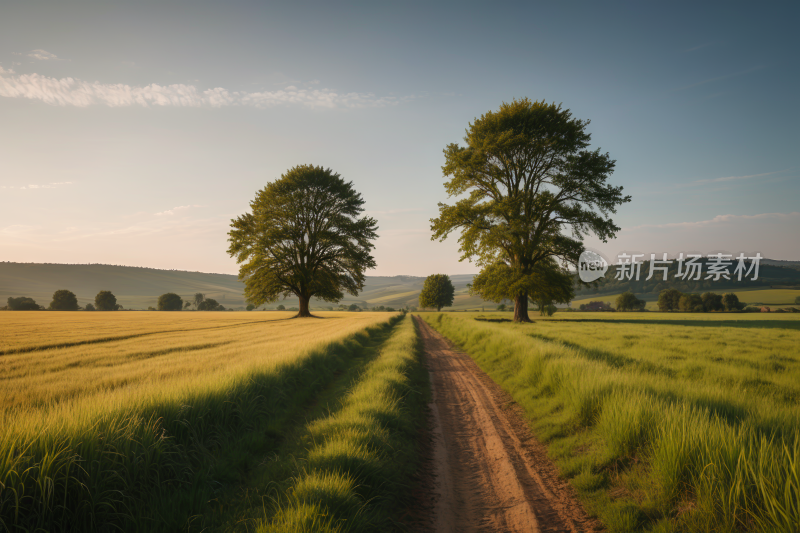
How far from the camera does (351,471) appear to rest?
4270mm

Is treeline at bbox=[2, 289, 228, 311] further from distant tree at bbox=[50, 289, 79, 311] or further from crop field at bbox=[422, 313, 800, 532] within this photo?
crop field at bbox=[422, 313, 800, 532]

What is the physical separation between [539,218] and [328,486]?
2586 centimetres

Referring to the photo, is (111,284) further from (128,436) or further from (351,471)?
(351,471)

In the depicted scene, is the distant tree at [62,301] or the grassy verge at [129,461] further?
the distant tree at [62,301]

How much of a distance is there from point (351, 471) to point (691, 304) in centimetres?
9193

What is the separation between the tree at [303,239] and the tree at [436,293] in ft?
151

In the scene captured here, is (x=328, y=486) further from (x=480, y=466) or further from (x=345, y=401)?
(x=345, y=401)

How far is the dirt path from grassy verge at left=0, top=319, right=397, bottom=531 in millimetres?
3043

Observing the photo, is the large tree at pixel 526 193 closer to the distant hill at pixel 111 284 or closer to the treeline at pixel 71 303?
the treeline at pixel 71 303

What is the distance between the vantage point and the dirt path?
13.1 feet

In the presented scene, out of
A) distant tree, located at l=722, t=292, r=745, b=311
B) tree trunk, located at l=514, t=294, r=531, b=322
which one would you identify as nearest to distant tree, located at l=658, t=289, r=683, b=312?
distant tree, located at l=722, t=292, r=745, b=311

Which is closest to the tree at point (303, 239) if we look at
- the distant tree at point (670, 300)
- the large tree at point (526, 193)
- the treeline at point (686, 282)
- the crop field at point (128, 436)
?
the large tree at point (526, 193)

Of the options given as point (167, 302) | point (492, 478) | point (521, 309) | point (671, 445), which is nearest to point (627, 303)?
point (521, 309)

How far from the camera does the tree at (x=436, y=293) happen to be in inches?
3455
